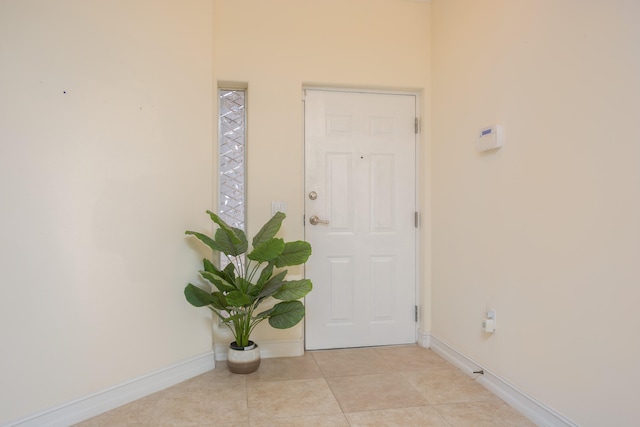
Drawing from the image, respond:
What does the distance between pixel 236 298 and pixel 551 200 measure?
173cm

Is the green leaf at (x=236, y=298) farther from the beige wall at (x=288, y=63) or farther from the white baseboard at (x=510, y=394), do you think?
the white baseboard at (x=510, y=394)

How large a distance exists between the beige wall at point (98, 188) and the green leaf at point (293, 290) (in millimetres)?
586

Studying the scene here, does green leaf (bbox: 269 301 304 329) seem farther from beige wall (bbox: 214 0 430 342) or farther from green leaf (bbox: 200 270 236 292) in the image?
beige wall (bbox: 214 0 430 342)

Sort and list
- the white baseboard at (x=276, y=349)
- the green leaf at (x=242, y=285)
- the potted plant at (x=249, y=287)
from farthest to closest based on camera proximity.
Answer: the white baseboard at (x=276, y=349)
the green leaf at (x=242, y=285)
the potted plant at (x=249, y=287)

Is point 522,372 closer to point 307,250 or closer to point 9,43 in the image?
point 307,250

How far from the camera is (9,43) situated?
1.85 metres

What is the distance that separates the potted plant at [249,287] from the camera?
2.38 m

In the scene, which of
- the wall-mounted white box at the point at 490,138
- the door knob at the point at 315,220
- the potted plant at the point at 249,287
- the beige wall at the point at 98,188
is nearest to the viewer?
the beige wall at the point at 98,188

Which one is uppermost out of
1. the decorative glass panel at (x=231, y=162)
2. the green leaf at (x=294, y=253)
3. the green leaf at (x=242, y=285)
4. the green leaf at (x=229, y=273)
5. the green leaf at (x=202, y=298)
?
the decorative glass panel at (x=231, y=162)

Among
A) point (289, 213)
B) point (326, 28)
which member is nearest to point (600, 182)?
point (289, 213)

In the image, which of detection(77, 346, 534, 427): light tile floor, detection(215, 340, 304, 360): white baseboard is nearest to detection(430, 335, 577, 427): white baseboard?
detection(77, 346, 534, 427): light tile floor

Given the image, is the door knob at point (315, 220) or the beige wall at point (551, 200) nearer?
the beige wall at point (551, 200)

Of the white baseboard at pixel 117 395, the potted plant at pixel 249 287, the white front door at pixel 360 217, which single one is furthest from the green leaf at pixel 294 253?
the white baseboard at pixel 117 395

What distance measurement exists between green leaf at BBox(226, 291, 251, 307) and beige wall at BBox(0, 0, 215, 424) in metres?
0.37
